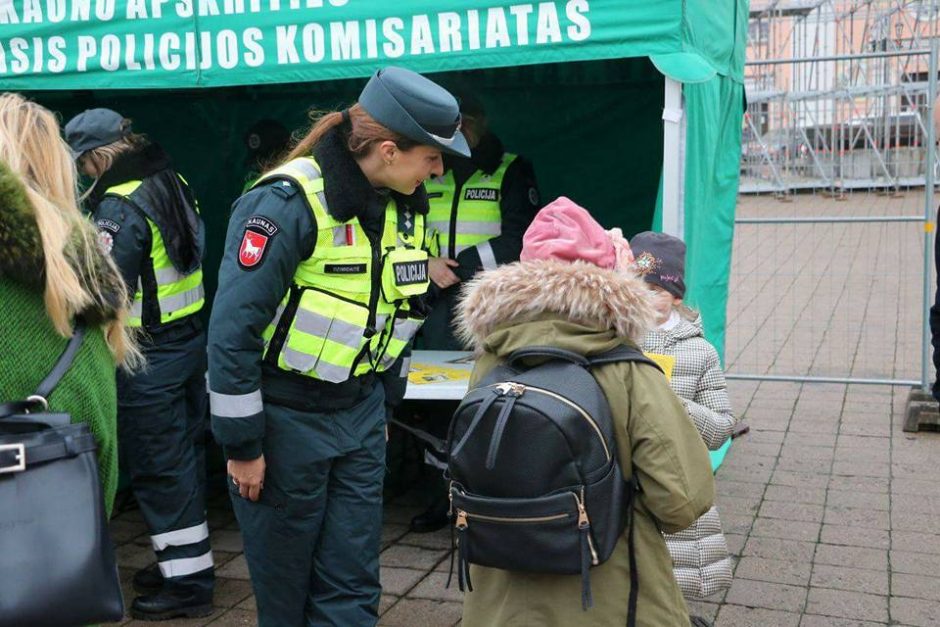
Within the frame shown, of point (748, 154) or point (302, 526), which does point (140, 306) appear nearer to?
point (302, 526)

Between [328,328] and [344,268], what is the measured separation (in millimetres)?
171

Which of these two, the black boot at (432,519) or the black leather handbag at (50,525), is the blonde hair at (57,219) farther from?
the black boot at (432,519)

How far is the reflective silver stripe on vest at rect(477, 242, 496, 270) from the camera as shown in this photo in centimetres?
504

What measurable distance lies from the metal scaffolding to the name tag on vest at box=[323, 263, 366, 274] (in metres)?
6.57

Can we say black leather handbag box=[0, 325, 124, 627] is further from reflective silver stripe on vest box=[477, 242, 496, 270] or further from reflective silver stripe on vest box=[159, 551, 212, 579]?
reflective silver stripe on vest box=[477, 242, 496, 270]

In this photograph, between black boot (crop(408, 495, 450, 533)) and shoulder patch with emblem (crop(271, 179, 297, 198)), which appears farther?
black boot (crop(408, 495, 450, 533))

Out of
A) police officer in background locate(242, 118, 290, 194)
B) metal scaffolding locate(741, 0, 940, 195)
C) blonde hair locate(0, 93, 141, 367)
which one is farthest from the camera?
metal scaffolding locate(741, 0, 940, 195)

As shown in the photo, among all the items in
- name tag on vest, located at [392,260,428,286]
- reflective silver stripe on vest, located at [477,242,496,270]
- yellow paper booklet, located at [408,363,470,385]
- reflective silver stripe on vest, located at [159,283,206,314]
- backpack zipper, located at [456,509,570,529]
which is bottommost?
yellow paper booklet, located at [408,363,470,385]

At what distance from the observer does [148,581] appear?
13.9 ft

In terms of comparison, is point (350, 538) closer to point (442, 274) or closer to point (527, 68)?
point (442, 274)

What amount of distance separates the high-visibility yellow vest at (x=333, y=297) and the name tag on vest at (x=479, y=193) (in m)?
2.15

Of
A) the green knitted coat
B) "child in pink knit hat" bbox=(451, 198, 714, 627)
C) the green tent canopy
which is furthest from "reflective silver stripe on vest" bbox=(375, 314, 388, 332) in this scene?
the green tent canopy

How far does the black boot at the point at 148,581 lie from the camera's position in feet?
13.8

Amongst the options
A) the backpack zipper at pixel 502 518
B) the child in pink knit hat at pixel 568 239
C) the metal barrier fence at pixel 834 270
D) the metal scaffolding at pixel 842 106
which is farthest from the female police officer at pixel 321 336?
the metal scaffolding at pixel 842 106
